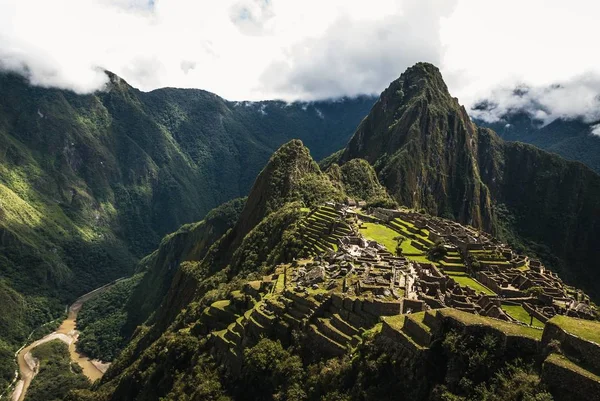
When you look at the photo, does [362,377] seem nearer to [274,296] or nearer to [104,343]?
[274,296]

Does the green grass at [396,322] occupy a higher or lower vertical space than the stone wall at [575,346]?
lower

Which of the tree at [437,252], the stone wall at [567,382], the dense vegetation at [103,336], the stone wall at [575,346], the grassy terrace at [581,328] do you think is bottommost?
the dense vegetation at [103,336]

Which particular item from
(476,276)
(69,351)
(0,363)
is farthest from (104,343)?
(476,276)

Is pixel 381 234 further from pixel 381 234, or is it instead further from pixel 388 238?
pixel 388 238

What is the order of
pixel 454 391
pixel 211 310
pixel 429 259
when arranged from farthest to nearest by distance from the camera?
pixel 429 259 → pixel 211 310 → pixel 454 391

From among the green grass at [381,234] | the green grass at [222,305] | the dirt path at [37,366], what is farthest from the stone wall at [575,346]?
the dirt path at [37,366]

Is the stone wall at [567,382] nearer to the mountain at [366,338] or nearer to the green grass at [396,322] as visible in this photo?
the mountain at [366,338]

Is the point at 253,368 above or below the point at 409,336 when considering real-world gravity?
below
